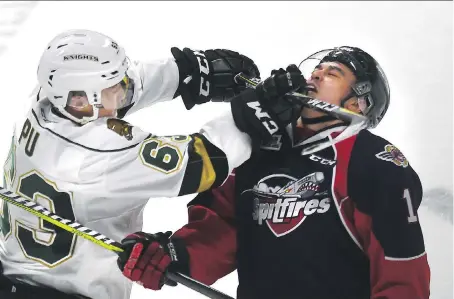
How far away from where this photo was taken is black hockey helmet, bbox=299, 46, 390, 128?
2.28 meters

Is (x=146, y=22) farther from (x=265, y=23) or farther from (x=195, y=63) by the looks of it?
(x=195, y=63)

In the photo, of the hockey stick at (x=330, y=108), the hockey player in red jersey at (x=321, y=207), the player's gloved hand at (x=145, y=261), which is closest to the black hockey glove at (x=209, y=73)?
the hockey player in red jersey at (x=321, y=207)

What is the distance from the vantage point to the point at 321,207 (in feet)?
7.06

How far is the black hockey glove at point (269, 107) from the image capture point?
2105 millimetres

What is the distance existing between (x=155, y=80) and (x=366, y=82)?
0.58 metres

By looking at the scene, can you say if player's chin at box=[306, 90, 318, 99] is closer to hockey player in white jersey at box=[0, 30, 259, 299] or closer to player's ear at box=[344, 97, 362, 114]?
player's ear at box=[344, 97, 362, 114]

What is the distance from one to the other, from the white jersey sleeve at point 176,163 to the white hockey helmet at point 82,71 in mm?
142

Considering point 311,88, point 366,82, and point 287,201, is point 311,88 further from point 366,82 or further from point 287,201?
point 287,201

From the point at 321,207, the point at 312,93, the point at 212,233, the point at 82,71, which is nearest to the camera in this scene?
the point at 82,71

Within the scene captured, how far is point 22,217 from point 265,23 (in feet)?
6.67

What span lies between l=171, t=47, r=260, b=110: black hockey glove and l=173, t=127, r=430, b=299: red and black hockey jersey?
274 mm

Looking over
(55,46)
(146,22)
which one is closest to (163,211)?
(55,46)

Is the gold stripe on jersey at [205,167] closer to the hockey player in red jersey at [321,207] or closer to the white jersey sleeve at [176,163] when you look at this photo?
the white jersey sleeve at [176,163]

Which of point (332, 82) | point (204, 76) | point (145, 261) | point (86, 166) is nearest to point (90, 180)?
point (86, 166)
